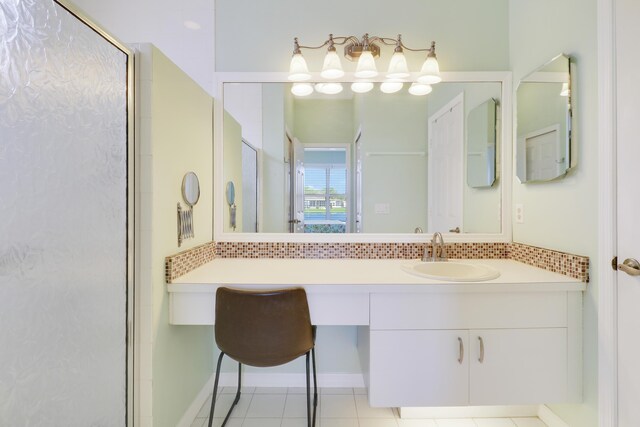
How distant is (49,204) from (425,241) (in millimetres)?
1733

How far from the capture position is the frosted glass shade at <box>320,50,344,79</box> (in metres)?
1.74

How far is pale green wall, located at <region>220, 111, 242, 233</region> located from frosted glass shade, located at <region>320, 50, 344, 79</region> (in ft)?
2.06

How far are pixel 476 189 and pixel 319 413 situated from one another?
158 cm

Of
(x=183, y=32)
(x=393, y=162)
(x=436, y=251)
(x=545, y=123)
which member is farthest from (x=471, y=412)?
(x=183, y=32)

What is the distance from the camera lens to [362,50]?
5.90ft

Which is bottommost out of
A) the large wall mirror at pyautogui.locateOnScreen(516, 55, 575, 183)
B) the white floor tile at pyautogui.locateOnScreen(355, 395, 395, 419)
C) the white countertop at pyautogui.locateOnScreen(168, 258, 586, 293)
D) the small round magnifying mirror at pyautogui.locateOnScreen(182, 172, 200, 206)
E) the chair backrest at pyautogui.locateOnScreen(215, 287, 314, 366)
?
the white floor tile at pyautogui.locateOnScreen(355, 395, 395, 419)

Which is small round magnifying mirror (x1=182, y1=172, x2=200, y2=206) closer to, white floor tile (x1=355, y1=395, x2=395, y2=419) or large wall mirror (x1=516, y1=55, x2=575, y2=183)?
white floor tile (x1=355, y1=395, x2=395, y2=419)

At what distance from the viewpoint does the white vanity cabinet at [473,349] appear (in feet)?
4.38

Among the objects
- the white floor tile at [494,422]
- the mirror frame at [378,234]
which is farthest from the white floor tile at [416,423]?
the mirror frame at [378,234]

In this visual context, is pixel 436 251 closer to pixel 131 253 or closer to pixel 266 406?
pixel 266 406

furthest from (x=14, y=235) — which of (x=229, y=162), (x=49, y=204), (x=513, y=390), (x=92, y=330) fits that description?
(x=513, y=390)

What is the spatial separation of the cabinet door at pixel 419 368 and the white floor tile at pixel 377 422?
1.18 ft

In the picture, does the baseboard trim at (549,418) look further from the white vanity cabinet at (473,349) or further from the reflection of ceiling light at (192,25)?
the reflection of ceiling light at (192,25)

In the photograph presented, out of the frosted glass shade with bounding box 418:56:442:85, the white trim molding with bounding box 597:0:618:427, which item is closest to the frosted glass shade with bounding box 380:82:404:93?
the frosted glass shade with bounding box 418:56:442:85
